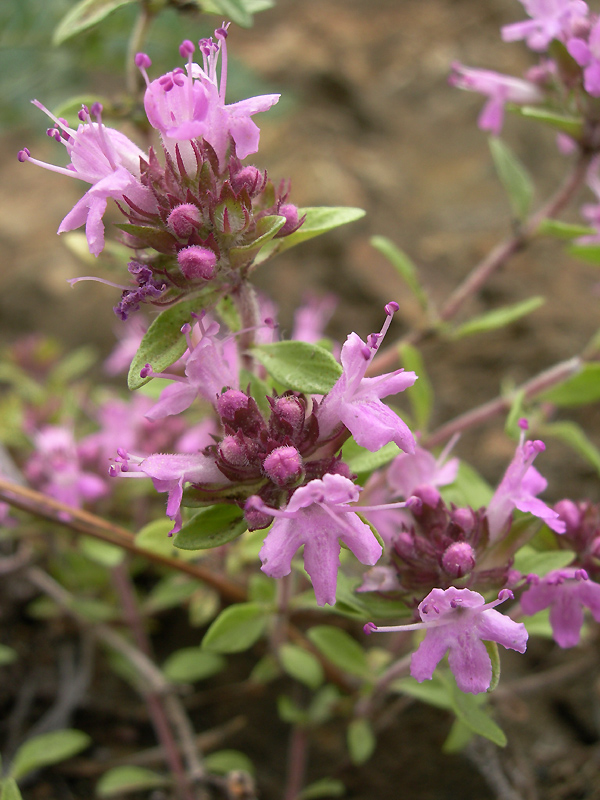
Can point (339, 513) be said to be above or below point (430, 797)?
above

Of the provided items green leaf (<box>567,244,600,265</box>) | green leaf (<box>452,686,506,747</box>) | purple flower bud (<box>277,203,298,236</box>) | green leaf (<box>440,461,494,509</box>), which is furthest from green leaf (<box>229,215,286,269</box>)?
green leaf (<box>567,244,600,265</box>)

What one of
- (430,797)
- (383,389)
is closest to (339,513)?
(383,389)

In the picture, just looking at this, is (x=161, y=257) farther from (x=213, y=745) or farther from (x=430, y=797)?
(x=430, y=797)

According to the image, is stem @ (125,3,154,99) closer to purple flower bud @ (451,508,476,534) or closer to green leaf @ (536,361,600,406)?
purple flower bud @ (451,508,476,534)

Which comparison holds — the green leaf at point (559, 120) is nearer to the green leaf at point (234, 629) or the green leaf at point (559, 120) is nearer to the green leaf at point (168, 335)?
the green leaf at point (168, 335)

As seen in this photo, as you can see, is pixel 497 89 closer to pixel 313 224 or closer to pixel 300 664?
pixel 313 224
